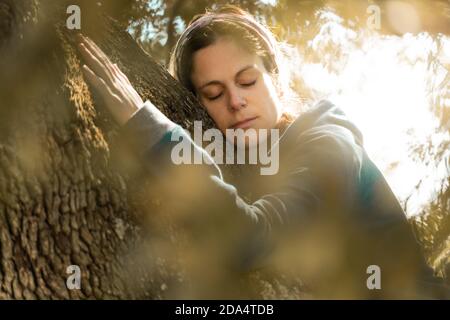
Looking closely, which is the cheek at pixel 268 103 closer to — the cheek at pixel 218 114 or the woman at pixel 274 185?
the woman at pixel 274 185

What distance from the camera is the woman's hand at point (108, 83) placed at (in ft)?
5.86

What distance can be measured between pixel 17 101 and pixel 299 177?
94cm

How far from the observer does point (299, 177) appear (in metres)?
1.89

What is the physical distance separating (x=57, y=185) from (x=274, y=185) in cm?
85

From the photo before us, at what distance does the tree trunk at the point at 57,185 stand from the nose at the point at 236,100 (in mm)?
744

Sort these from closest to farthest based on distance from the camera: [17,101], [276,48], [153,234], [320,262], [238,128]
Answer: [17,101] < [153,234] < [320,262] < [238,128] < [276,48]

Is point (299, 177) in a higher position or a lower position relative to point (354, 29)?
lower

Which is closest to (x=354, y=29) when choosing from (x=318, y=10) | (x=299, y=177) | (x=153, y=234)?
(x=318, y=10)

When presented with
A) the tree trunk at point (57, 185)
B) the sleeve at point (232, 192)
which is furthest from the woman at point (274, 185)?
the tree trunk at point (57, 185)

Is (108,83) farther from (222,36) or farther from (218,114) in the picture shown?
(222,36)

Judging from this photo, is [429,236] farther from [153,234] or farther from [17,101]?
[17,101]

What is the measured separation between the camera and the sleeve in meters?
1.71

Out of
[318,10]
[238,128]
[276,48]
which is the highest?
[318,10]
